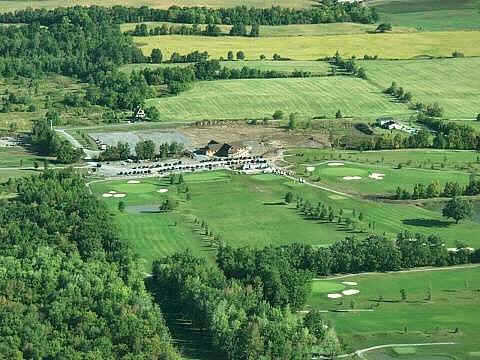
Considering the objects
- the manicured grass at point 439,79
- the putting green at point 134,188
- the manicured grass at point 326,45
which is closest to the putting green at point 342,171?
the putting green at point 134,188

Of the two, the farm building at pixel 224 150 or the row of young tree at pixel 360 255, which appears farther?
the farm building at pixel 224 150

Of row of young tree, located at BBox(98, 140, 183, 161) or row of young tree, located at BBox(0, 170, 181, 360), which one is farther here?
row of young tree, located at BBox(98, 140, 183, 161)

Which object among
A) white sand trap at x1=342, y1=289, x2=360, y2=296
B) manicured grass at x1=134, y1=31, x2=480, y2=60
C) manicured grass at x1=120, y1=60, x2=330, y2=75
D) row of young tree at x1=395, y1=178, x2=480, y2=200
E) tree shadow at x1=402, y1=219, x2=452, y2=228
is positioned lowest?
white sand trap at x1=342, y1=289, x2=360, y2=296

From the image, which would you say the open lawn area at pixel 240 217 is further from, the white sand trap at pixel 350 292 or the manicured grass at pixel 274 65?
the manicured grass at pixel 274 65

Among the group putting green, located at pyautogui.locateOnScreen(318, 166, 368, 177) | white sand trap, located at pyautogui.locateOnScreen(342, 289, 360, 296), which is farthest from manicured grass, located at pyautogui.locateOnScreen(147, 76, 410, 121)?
white sand trap, located at pyautogui.locateOnScreen(342, 289, 360, 296)

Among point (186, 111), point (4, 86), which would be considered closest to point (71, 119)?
point (186, 111)

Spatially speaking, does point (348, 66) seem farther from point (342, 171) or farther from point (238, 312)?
point (238, 312)

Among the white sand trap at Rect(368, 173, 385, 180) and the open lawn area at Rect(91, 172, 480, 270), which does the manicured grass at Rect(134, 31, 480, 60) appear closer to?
the white sand trap at Rect(368, 173, 385, 180)
